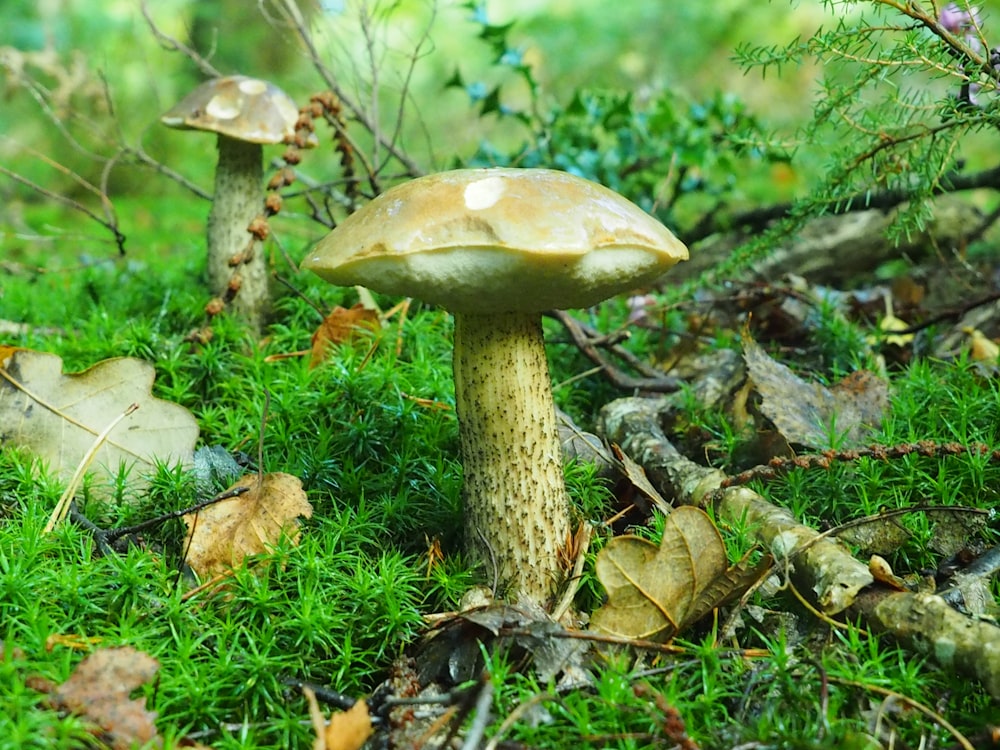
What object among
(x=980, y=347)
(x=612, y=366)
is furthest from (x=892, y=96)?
(x=612, y=366)

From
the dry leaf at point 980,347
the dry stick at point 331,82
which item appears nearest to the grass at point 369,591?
the dry leaf at point 980,347

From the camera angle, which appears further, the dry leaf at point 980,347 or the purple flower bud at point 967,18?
the dry leaf at point 980,347

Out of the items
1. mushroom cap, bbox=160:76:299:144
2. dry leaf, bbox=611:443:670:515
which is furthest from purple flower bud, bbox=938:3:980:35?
mushroom cap, bbox=160:76:299:144

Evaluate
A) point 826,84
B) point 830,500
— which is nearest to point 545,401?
point 830,500

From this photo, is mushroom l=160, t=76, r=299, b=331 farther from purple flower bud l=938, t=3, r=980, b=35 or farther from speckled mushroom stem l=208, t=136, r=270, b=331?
purple flower bud l=938, t=3, r=980, b=35

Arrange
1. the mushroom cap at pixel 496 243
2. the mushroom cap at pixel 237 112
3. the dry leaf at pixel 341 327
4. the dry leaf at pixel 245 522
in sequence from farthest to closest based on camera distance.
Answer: the mushroom cap at pixel 237 112 < the dry leaf at pixel 341 327 < the dry leaf at pixel 245 522 < the mushroom cap at pixel 496 243

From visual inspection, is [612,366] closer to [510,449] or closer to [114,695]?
[510,449]

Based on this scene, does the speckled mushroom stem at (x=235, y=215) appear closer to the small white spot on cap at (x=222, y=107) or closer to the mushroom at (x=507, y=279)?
the small white spot on cap at (x=222, y=107)
